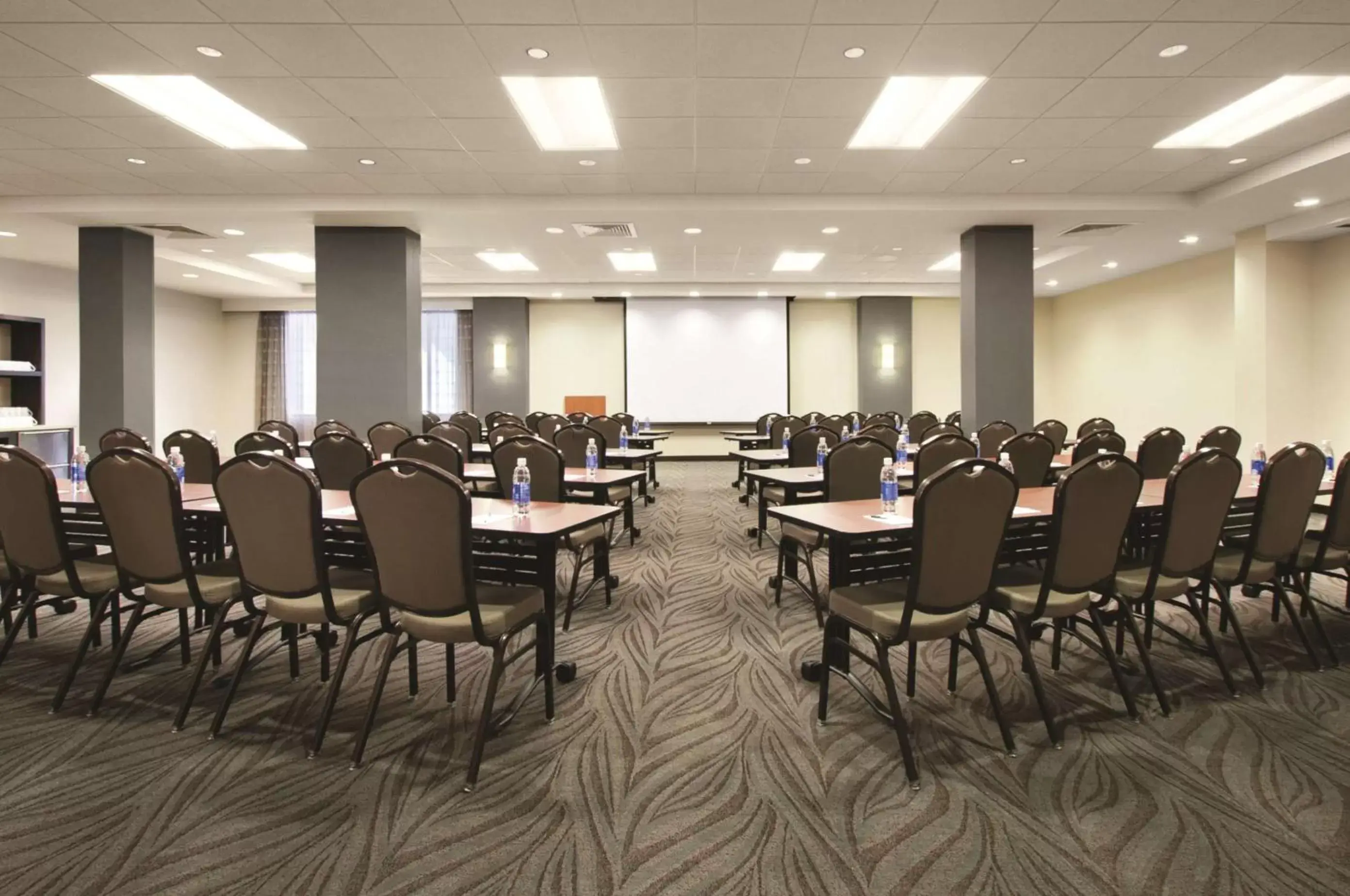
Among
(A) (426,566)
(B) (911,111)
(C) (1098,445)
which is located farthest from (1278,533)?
(B) (911,111)

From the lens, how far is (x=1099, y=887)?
1775mm

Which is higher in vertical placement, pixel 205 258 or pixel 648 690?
pixel 205 258

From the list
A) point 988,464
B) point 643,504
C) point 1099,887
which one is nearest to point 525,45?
point 988,464

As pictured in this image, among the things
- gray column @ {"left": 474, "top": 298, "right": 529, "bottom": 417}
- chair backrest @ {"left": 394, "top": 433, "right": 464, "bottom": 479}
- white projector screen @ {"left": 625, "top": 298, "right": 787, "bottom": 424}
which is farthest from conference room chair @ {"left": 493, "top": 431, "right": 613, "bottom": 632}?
gray column @ {"left": 474, "top": 298, "right": 529, "bottom": 417}

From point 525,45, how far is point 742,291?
28.6ft

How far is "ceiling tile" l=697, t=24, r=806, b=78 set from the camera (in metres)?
3.85

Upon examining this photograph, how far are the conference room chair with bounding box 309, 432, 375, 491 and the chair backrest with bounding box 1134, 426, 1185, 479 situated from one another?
17.6ft

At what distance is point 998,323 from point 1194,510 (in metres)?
5.83

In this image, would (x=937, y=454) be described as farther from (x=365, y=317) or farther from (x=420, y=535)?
(x=365, y=317)

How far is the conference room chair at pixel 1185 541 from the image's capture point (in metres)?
2.71

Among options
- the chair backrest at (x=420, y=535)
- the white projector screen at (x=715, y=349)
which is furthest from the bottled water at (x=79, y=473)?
the white projector screen at (x=715, y=349)

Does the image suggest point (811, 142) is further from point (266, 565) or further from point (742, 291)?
point (742, 291)

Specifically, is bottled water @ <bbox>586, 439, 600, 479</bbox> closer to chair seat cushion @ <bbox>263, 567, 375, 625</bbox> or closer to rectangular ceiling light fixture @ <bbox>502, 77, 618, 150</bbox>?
chair seat cushion @ <bbox>263, 567, 375, 625</bbox>

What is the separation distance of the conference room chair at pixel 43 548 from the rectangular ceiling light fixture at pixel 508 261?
713 cm
